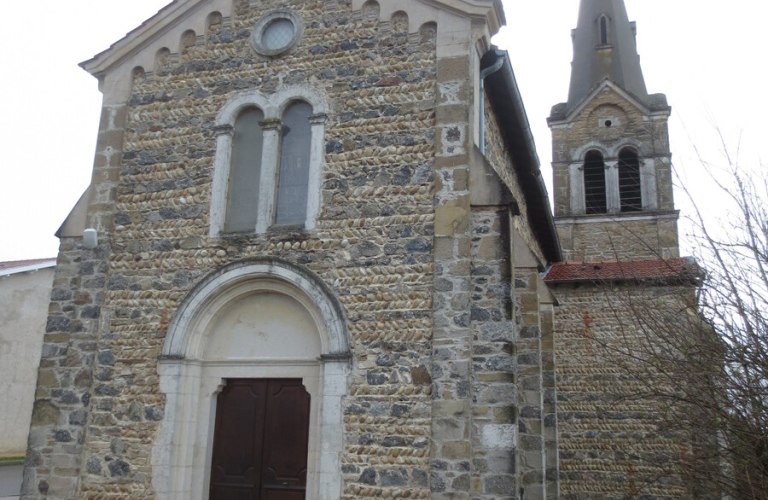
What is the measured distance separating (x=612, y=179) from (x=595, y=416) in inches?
470

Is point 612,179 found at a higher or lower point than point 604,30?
lower

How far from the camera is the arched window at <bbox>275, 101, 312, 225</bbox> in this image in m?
9.77

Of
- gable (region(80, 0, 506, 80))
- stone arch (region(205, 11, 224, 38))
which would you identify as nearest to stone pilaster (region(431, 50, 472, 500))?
gable (region(80, 0, 506, 80))

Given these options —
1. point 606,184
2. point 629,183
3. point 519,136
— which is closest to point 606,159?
point 606,184

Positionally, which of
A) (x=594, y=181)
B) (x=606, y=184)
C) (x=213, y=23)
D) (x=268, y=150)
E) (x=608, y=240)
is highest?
(x=594, y=181)

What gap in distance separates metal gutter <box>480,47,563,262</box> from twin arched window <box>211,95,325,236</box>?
2.67 metres

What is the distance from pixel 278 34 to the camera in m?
10.4

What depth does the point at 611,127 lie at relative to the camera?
25297 mm

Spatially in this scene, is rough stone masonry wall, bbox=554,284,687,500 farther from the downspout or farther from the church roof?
the downspout

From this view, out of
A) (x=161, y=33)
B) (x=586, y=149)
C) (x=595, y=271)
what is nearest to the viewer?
(x=161, y=33)

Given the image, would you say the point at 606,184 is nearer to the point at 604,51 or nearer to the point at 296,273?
the point at 604,51

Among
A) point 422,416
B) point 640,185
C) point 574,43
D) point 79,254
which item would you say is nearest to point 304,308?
point 422,416

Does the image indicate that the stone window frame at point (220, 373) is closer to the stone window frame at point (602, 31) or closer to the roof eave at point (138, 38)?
the roof eave at point (138, 38)

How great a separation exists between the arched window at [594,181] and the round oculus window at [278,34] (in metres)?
16.5
